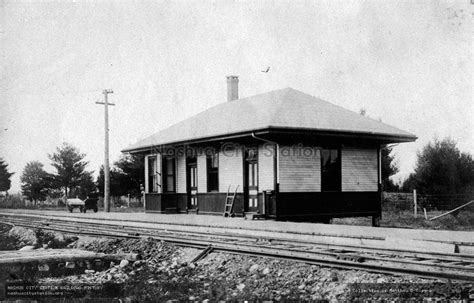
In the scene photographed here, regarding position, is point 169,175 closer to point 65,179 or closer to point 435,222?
point 435,222

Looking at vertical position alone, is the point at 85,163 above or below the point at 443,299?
above

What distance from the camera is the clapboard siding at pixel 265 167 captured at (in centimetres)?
1814

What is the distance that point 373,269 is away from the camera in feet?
25.7

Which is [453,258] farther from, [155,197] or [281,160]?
[155,197]

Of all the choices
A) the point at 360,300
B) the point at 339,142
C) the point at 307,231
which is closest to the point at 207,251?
the point at 307,231

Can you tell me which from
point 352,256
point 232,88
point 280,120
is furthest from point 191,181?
point 352,256

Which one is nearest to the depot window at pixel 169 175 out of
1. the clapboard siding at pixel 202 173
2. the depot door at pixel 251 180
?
the clapboard siding at pixel 202 173

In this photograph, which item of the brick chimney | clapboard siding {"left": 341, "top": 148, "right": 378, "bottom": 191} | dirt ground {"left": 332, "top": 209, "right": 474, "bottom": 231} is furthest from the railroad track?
the brick chimney

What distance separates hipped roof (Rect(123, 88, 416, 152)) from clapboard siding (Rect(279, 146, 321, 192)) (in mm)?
975

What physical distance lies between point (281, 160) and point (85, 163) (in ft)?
141

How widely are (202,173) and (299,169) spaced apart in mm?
4960

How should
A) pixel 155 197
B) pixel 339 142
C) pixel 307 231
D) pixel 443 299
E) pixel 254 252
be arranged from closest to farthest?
pixel 443 299 → pixel 254 252 → pixel 307 231 → pixel 339 142 → pixel 155 197

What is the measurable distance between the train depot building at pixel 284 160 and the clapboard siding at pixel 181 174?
86 mm

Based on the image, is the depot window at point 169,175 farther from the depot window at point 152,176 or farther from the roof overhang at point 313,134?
the roof overhang at point 313,134
